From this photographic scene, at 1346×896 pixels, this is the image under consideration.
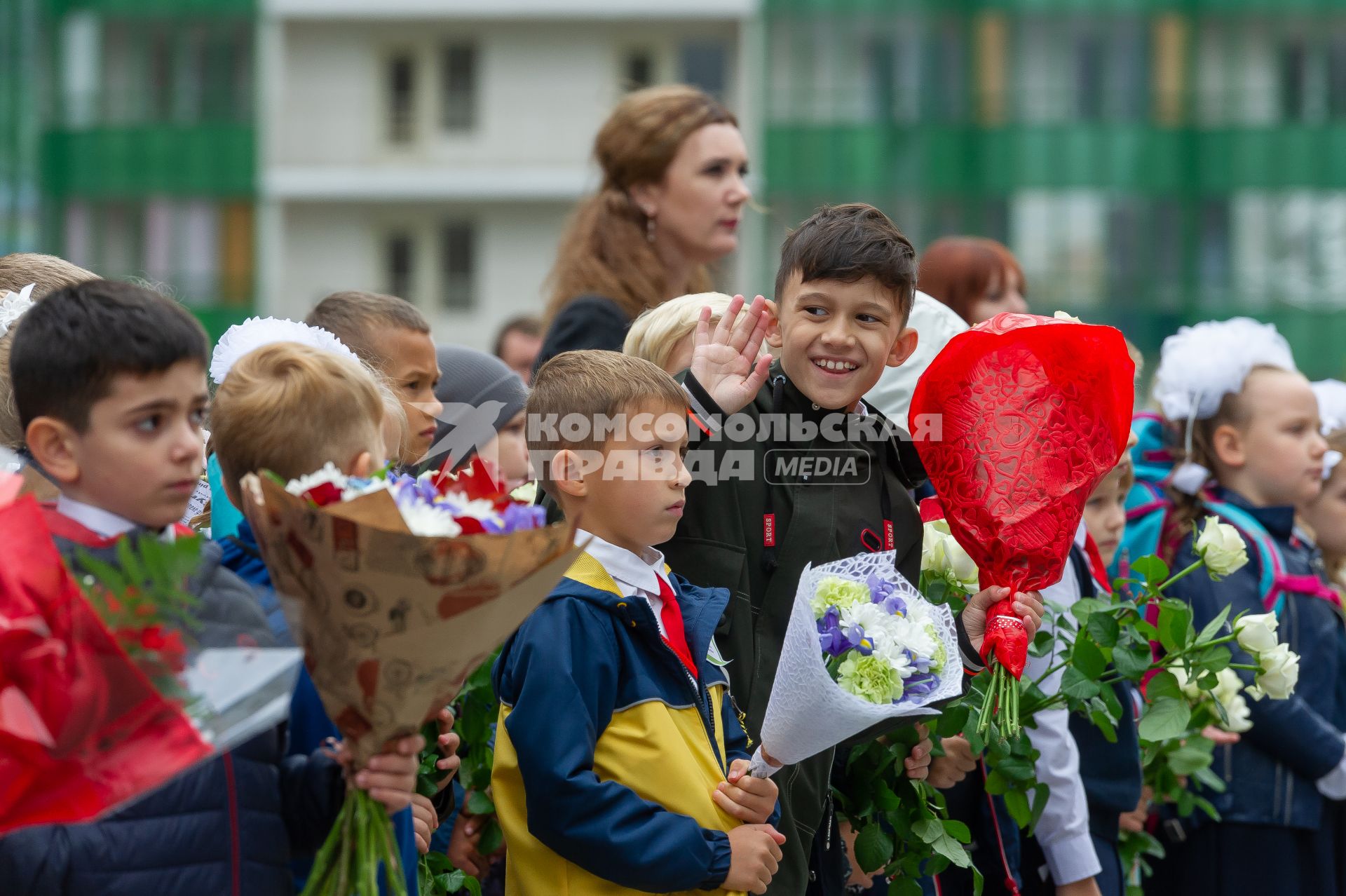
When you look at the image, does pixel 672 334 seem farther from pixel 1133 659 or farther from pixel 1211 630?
pixel 1211 630

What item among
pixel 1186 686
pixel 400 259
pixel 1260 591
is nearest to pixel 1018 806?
pixel 1186 686

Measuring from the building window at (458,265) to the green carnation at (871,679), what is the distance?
2049cm

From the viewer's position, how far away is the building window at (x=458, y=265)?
22.8 metres

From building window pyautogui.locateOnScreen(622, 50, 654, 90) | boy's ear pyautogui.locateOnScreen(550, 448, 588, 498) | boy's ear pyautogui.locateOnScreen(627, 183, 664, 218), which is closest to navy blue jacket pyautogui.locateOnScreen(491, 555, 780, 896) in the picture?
boy's ear pyautogui.locateOnScreen(550, 448, 588, 498)

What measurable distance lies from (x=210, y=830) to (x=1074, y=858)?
7.40ft

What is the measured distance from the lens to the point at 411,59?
23.2m

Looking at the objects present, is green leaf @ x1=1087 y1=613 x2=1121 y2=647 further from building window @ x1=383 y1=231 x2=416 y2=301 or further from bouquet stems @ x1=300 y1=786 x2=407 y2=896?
building window @ x1=383 y1=231 x2=416 y2=301

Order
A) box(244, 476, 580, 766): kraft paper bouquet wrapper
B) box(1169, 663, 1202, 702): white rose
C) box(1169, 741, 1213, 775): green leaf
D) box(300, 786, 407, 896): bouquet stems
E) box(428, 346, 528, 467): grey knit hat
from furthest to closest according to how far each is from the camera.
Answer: box(428, 346, 528, 467): grey knit hat, box(1169, 741, 1213, 775): green leaf, box(1169, 663, 1202, 702): white rose, box(300, 786, 407, 896): bouquet stems, box(244, 476, 580, 766): kraft paper bouquet wrapper

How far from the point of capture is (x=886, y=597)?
2793 mm

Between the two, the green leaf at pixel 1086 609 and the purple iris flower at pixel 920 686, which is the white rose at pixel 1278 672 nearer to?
the green leaf at pixel 1086 609

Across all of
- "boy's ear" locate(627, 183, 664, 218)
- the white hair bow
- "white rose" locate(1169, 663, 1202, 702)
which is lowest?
"white rose" locate(1169, 663, 1202, 702)

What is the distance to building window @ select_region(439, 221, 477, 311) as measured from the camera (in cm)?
2278

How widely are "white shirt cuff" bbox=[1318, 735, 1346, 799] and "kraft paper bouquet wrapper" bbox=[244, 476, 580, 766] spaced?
10.2ft
